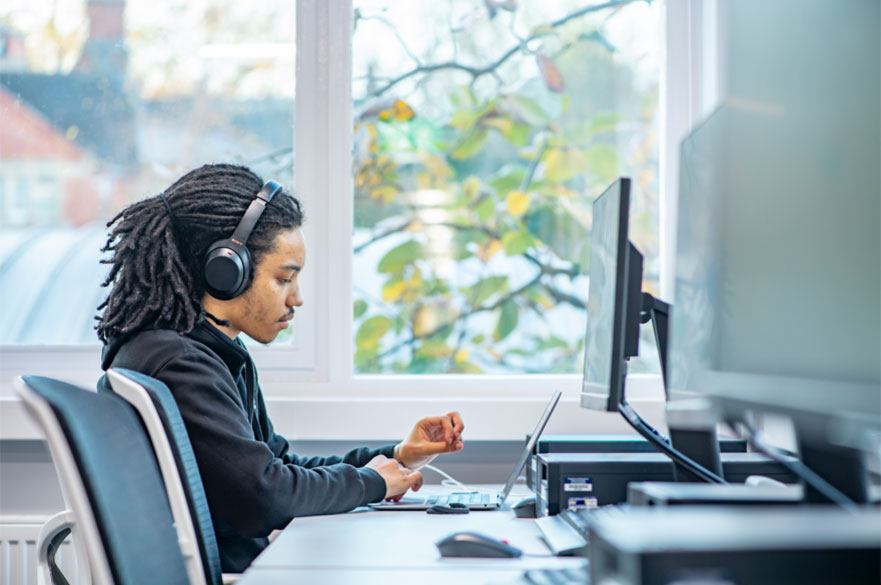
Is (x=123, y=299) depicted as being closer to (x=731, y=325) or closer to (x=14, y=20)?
(x=731, y=325)

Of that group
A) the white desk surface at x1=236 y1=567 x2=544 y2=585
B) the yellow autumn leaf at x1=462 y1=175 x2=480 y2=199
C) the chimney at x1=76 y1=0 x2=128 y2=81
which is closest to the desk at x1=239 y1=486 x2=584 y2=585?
the white desk surface at x1=236 y1=567 x2=544 y2=585

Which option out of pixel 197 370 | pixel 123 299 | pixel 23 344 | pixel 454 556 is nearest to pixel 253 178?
pixel 123 299

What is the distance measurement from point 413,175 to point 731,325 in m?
1.54

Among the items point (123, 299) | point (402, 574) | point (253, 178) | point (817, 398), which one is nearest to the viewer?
point (817, 398)

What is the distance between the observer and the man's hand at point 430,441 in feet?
5.46

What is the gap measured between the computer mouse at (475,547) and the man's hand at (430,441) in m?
0.58

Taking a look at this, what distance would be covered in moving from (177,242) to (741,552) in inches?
48.1

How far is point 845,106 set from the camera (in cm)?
66

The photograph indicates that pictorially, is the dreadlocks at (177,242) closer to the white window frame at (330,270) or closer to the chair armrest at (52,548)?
the chair armrest at (52,548)

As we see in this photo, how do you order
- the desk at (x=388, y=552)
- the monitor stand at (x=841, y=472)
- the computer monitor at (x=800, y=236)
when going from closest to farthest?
the computer monitor at (x=800, y=236) < the monitor stand at (x=841, y=472) < the desk at (x=388, y=552)

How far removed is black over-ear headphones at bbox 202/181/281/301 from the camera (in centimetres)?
147

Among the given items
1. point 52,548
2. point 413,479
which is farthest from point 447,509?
point 52,548

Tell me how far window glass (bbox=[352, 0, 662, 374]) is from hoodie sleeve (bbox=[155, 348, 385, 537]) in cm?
90

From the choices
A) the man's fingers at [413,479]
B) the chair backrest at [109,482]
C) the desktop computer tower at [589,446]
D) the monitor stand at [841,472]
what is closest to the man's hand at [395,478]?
the man's fingers at [413,479]
